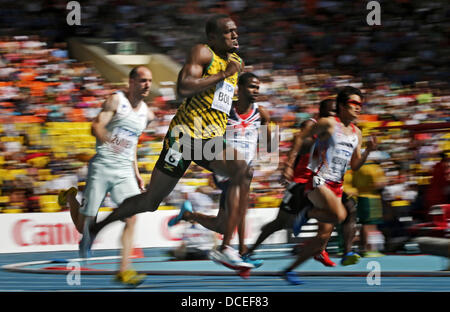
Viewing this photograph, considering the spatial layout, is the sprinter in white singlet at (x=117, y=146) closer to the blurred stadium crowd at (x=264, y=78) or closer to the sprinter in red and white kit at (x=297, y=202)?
the sprinter in red and white kit at (x=297, y=202)

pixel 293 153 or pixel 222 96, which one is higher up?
pixel 222 96

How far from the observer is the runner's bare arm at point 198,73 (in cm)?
533

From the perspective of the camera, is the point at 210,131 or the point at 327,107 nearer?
the point at 210,131

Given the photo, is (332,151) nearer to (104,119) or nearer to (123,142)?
(123,142)

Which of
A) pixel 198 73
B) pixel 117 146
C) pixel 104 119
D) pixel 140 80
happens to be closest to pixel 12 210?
pixel 117 146

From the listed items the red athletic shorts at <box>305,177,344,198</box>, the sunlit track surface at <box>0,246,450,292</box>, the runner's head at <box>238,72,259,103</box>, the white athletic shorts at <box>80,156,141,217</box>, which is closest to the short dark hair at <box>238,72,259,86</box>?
the runner's head at <box>238,72,259,103</box>

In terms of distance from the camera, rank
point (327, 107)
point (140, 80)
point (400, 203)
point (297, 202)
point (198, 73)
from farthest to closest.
Result: 1. point (400, 203)
2. point (297, 202)
3. point (327, 107)
4. point (140, 80)
5. point (198, 73)

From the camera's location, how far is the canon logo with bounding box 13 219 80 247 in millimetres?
9375

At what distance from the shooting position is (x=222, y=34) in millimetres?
5539

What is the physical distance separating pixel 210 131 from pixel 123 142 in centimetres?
100

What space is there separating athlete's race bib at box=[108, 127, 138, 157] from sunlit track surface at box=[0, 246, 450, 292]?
1.15 m

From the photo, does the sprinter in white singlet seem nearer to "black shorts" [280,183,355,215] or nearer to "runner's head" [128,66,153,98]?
"runner's head" [128,66,153,98]

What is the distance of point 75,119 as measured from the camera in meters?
10.6

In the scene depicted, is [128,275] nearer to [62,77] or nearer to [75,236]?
[75,236]
